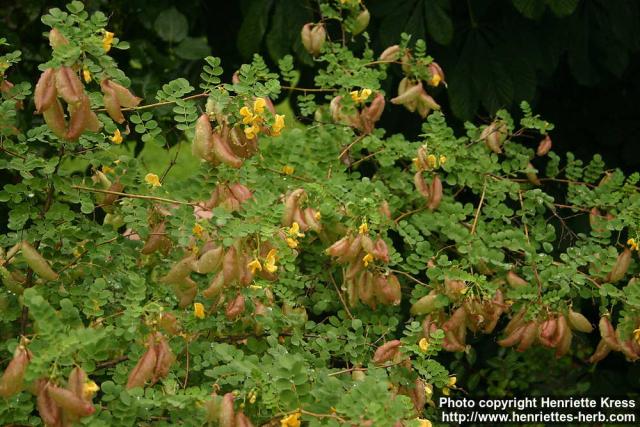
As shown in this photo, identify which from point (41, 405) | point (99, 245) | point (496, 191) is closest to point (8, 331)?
point (99, 245)

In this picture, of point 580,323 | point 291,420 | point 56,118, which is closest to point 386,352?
point 291,420

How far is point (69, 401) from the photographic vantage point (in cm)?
178

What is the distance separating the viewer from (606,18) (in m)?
3.64

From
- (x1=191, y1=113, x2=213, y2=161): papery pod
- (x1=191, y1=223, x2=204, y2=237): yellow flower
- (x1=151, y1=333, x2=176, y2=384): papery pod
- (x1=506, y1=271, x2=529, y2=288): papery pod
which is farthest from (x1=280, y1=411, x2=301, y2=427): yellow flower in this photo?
(x1=506, y1=271, x2=529, y2=288): papery pod

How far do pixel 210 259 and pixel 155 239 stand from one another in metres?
0.31

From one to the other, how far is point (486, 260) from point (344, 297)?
1.34 feet

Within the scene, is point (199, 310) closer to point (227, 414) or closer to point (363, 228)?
point (227, 414)

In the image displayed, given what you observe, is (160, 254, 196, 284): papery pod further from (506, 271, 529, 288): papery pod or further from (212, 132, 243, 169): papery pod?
(506, 271, 529, 288): papery pod

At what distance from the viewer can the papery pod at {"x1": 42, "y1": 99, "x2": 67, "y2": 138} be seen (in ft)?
6.79

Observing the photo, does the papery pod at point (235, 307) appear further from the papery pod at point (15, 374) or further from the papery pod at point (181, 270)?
the papery pod at point (15, 374)

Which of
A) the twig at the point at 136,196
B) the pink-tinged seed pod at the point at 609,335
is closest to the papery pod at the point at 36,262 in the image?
the twig at the point at 136,196

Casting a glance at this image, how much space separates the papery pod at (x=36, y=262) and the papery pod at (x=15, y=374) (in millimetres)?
391

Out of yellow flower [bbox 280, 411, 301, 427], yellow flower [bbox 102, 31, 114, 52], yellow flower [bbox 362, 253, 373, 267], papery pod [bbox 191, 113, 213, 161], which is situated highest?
yellow flower [bbox 102, 31, 114, 52]

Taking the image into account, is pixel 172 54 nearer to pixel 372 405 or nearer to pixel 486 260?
pixel 486 260
